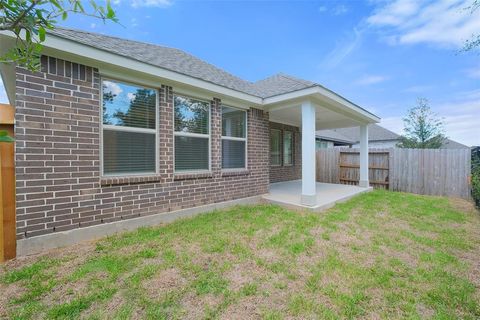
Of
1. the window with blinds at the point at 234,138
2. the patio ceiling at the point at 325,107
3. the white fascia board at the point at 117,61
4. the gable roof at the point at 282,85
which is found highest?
the gable roof at the point at 282,85

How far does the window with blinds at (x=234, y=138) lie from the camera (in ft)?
20.6

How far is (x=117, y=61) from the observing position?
156 inches

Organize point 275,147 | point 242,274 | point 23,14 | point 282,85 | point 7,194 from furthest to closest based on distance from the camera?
point 275,147 < point 282,85 < point 7,194 < point 242,274 < point 23,14

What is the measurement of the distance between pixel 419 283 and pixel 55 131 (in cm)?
569

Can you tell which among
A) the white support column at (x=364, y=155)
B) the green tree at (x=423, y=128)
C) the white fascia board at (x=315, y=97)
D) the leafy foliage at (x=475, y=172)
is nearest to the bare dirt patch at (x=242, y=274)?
the white fascia board at (x=315, y=97)

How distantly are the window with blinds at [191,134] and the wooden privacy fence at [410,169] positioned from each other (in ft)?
27.7

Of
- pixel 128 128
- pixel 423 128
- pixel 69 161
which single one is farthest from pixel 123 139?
pixel 423 128

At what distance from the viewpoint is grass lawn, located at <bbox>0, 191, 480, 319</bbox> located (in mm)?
2258

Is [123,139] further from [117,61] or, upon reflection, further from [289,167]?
[289,167]

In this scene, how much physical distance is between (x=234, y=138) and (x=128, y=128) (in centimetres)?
293

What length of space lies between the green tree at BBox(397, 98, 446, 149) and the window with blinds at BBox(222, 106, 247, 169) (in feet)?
44.0

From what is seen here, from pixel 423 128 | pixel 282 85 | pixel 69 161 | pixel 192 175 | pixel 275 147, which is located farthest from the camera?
pixel 423 128

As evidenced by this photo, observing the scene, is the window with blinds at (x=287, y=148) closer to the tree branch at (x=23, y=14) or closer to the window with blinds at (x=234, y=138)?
the window with blinds at (x=234, y=138)

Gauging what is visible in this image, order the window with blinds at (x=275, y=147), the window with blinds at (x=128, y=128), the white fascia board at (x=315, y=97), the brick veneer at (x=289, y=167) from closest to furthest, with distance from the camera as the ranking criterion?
the window with blinds at (x=128, y=128) → the white fascia board at (x=315, y=97) → the window with blinds at (x=275, y=147) → the brick veneer at (x=289, y=167)
